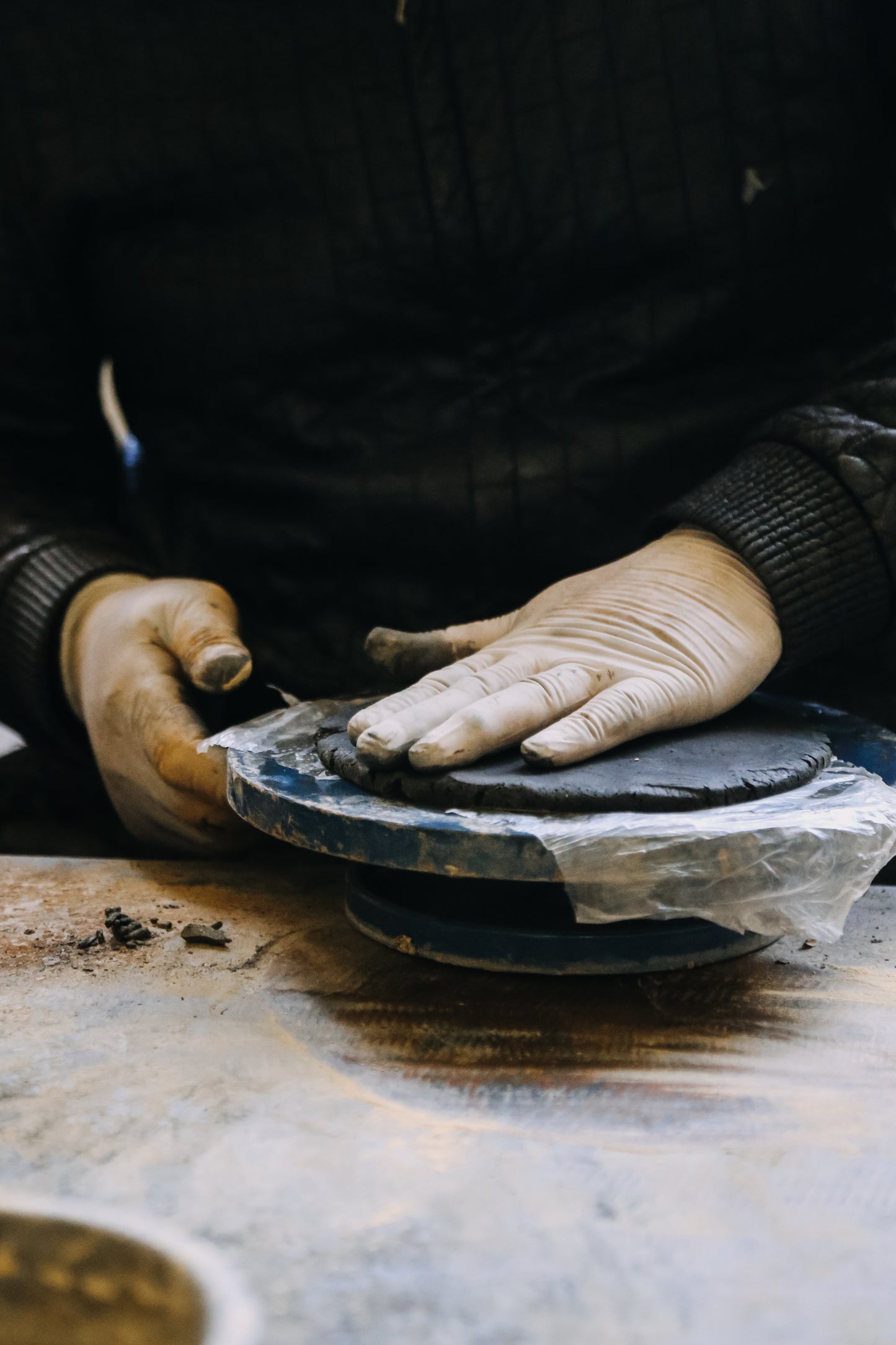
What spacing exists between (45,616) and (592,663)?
0.84 meters

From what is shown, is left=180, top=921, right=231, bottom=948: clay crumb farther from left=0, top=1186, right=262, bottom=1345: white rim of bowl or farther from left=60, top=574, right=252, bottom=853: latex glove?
left=0, top=1186, right=262, bottom=1345: white rim of bowl

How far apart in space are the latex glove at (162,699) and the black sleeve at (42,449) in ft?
0.27

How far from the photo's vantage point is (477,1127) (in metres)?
0.77

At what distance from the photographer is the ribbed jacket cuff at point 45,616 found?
60.3 inches

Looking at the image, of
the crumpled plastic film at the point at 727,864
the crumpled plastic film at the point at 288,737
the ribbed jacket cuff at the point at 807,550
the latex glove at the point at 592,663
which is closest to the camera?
the crumpled plastic film at the point at 727,864

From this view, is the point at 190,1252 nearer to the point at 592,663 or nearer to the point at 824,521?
the point at 592,663

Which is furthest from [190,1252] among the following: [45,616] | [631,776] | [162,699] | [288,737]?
[45,616]

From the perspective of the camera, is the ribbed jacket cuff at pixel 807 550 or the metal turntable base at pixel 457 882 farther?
the ribbed jacket cuff at pixel 807 550

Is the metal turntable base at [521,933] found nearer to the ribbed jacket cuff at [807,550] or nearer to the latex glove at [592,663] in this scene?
the latex glove at [592,663]

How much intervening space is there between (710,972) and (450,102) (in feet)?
3.75

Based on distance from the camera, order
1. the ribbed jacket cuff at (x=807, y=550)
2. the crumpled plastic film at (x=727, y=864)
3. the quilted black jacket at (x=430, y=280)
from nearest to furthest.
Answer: the crumpled plastic film at (x=727, y=864) → the ribbed jacket cuff at (x=807, y=550) → the quilted black jacket at (x=430, y=280)

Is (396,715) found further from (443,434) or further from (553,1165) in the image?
(443,434)

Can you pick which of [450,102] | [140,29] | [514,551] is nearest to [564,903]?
[514,551]

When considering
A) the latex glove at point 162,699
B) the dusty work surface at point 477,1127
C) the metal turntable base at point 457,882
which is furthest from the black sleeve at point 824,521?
the latex glove at point 162,699
